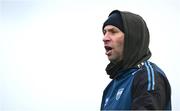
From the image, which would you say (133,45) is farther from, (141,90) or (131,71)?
(141,90)

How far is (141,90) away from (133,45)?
0.23m

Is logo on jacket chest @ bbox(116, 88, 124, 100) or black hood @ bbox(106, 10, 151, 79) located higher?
black hood @ bbox(106, 10, 151, 79)

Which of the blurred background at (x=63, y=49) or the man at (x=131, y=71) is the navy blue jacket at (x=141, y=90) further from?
the blurred background at (x=63, y=49)

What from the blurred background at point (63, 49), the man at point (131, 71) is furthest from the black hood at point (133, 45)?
the blurred background at point (63, 49)

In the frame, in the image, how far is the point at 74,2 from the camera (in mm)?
2166

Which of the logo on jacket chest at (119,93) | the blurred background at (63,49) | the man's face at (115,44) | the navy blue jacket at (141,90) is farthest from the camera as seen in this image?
the blurred background at (63,49)

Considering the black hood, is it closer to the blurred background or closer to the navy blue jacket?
the navy blue jacket

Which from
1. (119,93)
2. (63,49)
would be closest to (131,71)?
(119,93)

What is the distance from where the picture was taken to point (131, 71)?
1.03 metres

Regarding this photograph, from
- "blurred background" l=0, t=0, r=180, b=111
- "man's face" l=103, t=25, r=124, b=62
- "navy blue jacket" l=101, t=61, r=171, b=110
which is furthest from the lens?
"blurred background" l=0, t=0, r=180, b=111

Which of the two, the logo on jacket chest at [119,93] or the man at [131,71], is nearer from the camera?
the man at [131,71]

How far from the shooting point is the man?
0.88 meters

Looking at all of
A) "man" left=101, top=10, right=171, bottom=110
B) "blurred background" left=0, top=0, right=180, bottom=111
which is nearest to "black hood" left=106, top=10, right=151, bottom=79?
"man" left=101, top=10, right=171, bottom=110

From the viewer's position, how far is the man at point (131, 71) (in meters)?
0.88
